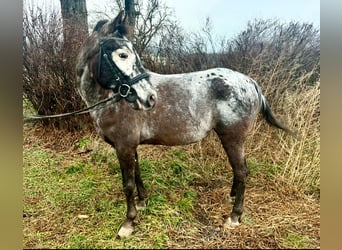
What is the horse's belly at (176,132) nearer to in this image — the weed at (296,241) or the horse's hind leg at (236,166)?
the horse's hind leg at (236,166)

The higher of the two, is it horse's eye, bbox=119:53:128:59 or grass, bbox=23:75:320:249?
horse's eye, bbox=119:53:128:59

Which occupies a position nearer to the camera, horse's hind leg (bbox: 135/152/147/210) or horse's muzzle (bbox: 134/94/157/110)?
horse's muzzle (bbox: 134/94/157/110)

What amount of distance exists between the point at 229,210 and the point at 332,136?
0.67 metres

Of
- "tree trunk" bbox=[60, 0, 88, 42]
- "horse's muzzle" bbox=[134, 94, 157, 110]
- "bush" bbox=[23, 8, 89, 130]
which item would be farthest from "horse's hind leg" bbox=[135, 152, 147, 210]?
"tree trunk" bbox=[60, 0, 88, 42]

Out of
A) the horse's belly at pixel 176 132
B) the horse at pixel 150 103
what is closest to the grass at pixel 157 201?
the horse at pixel 150 103

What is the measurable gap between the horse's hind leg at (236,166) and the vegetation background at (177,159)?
0.20 feet

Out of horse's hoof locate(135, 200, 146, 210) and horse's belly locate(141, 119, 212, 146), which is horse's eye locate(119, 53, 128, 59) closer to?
horse's belly locate(141, 119, 212, 146)

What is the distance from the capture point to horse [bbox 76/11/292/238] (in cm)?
157

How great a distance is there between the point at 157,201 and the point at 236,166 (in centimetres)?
52

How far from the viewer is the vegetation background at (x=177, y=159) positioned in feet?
5.44

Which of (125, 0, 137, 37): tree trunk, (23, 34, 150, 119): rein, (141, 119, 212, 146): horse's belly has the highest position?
(125, 0, 137, 37): tree trunk

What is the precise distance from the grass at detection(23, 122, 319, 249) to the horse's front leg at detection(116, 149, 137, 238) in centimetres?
5

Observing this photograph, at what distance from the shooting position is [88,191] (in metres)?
1.94

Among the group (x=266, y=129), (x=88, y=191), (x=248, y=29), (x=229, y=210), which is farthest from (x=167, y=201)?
(x=248, y=29)
